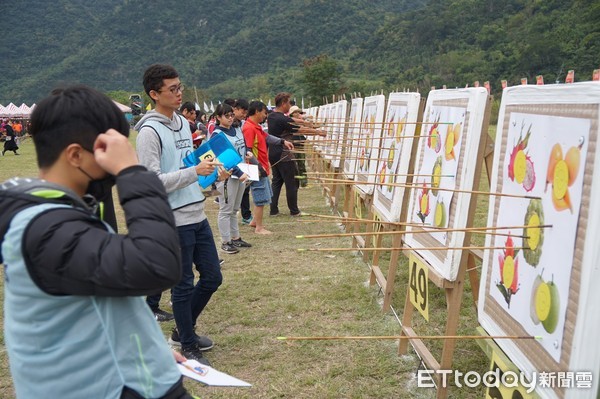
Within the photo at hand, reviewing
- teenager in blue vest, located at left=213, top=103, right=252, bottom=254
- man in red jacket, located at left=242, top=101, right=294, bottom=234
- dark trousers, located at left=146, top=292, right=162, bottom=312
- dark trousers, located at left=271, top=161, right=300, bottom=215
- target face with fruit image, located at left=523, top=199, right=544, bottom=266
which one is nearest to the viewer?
target face with fruit image, located at left=523, top=199, right=544, bottom=266

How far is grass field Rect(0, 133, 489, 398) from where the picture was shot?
9.46 feet

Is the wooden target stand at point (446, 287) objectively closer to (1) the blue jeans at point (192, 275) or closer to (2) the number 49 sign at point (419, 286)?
(2) the number 49 sign at point (419, 286)

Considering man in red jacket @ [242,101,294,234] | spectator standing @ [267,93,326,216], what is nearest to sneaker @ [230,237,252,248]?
man in red jacket @ [242,101,294,234]

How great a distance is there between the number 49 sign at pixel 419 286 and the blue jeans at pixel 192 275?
113 centimetres

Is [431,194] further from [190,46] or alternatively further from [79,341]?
[190,46]

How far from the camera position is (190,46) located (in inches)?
3467

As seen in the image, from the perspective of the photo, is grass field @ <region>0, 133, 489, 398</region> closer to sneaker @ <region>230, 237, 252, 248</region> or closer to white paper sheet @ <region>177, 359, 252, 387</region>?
sneaker @ <region>230, 237, 252, 248</region>

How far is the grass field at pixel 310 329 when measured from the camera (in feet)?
9.46

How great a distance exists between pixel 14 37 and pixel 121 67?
22.1 meters

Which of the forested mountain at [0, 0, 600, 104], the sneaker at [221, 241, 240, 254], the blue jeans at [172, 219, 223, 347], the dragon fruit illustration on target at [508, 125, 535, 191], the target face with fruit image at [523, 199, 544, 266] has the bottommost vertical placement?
the sneaker at [221, 241, 240, 254]

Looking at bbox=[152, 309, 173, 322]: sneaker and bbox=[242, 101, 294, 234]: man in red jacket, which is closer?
bbox=[152, 309, 173, 322]: sneaker

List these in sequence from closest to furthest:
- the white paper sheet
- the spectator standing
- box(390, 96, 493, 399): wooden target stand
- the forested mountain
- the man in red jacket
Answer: the white paper sheet → box(390, 96, 493, 399): wooden target stand → the man in red jacket → the spectator standing → the forested mountain

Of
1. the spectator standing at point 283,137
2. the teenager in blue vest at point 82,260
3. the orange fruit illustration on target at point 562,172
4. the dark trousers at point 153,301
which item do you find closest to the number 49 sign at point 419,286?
the orange fruit illustration on target at point 562,172

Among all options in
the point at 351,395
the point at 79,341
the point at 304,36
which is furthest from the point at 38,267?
the point at 304,36
